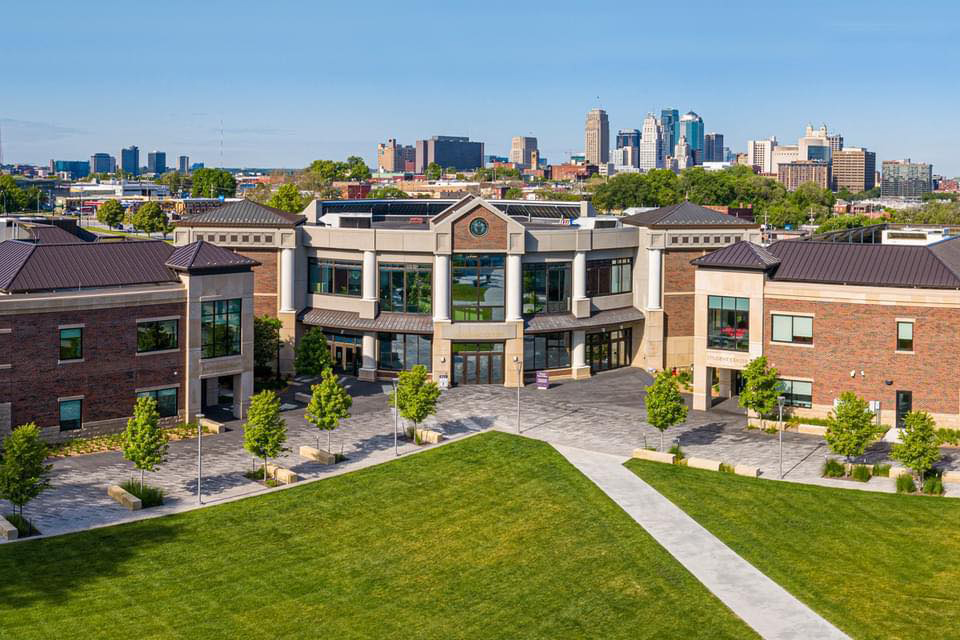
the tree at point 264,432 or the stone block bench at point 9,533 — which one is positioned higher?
the tree at point 264,432

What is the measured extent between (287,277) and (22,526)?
3285cm

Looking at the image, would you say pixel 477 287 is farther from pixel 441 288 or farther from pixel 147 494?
pixel 147 494

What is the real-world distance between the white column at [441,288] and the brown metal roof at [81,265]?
16433 mm

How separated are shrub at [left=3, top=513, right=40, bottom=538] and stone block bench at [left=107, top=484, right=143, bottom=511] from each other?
3.70m

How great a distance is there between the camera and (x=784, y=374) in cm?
5778

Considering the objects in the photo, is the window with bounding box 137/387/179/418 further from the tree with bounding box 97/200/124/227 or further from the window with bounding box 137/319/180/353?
the tree with bounding box 97/200/124/227

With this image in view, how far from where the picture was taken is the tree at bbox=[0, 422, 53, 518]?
129ft

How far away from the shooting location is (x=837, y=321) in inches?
2218

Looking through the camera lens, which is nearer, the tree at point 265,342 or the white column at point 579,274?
the tree at point 265,342

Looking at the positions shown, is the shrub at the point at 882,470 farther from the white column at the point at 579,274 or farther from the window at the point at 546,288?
the window at the point at 546,288

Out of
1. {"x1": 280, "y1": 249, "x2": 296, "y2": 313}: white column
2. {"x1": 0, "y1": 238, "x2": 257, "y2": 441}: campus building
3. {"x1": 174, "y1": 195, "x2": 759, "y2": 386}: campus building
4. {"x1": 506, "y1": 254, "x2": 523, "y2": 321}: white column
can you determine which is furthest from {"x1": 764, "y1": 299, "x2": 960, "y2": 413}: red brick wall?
{"x1": 280, "y1": 249, "x2": 296, "y2": 313}: white column

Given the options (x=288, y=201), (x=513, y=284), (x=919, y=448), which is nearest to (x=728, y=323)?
(x=513, y=284)

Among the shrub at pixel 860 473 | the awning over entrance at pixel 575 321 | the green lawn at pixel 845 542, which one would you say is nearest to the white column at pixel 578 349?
the awning over entrance at pixel 575 321

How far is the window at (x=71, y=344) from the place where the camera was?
51.2 metres
